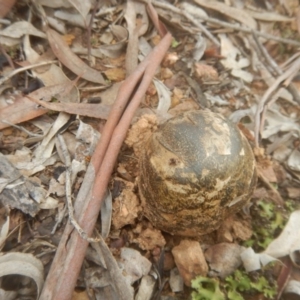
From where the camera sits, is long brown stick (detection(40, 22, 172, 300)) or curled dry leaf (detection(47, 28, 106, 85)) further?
curled dry leaf (detection(47, 28, 106, 85))

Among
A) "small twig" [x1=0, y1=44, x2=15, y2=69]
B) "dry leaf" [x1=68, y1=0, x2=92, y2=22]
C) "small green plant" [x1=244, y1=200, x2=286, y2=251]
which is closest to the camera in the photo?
"small green plant" [x1=244, y1=200, x2=286, y2=251]

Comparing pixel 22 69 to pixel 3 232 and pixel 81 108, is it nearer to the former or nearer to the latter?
pixel 81 108

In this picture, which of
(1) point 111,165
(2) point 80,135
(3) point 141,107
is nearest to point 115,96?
(3) point 141,107

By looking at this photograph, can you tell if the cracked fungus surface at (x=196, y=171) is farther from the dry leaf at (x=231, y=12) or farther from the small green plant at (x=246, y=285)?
the dry leaf at (x=231, y=12)

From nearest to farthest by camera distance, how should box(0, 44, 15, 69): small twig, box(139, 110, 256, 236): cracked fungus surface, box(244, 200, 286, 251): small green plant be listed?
box(139, 110, 256, 236): cracked fungus surface
box(244, 200, 286, 251): small green plant
box(0, 44, 15, 69): small twig

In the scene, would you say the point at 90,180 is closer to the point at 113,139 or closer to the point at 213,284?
the point at 113,139

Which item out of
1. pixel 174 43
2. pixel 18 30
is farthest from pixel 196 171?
pixel 18 30

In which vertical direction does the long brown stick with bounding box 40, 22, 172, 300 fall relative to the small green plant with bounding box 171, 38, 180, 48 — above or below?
below

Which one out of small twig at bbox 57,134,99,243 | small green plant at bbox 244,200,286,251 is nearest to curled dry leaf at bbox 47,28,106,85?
small twig at bbox 57,134,99,243

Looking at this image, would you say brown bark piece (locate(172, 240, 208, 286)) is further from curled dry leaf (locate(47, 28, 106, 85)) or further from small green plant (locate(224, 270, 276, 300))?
curled dry leaf (locate(47, 28, 106, 85))
